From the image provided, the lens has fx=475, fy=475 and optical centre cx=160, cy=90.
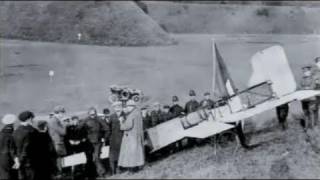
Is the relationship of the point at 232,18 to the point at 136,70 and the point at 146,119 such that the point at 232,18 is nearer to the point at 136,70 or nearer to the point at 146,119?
the point at 136,70

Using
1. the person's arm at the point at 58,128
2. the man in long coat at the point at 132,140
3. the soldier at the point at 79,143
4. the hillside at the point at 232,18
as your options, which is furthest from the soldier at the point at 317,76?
the person's arm at the point at 58,128

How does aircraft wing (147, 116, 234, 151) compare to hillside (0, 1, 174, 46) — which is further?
hillside (0, 1, 174, 46)

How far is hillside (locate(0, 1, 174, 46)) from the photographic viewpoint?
7445mm

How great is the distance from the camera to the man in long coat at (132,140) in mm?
5668

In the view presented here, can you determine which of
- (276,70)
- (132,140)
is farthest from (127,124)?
(276,70)

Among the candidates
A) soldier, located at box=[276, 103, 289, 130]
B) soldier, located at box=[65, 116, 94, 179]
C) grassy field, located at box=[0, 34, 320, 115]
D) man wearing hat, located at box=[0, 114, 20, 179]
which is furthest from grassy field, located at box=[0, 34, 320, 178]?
man wearing hat, located at box=[0, 114, 20, 179]

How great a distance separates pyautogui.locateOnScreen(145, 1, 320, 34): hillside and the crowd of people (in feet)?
4.24

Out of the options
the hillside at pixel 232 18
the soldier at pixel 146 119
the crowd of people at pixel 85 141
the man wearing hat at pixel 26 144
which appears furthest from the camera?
the hillside at pixel 232 18

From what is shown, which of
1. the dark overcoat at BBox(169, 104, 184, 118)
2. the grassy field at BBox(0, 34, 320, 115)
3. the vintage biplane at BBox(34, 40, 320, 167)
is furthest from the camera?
the grassy field at BBox(0, 34, 320, 115)

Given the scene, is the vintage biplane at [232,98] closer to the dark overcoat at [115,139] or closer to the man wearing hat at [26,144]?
the dark overcoat at [115,139]

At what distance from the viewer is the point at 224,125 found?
6.09m

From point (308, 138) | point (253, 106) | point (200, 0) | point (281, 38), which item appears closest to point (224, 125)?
point (253, 106)

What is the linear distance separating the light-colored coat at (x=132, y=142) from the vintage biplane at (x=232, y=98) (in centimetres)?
67

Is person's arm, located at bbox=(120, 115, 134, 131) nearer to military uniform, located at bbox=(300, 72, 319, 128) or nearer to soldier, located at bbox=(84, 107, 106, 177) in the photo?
soldier, located at bbox=(84, 107, 106, 177)
